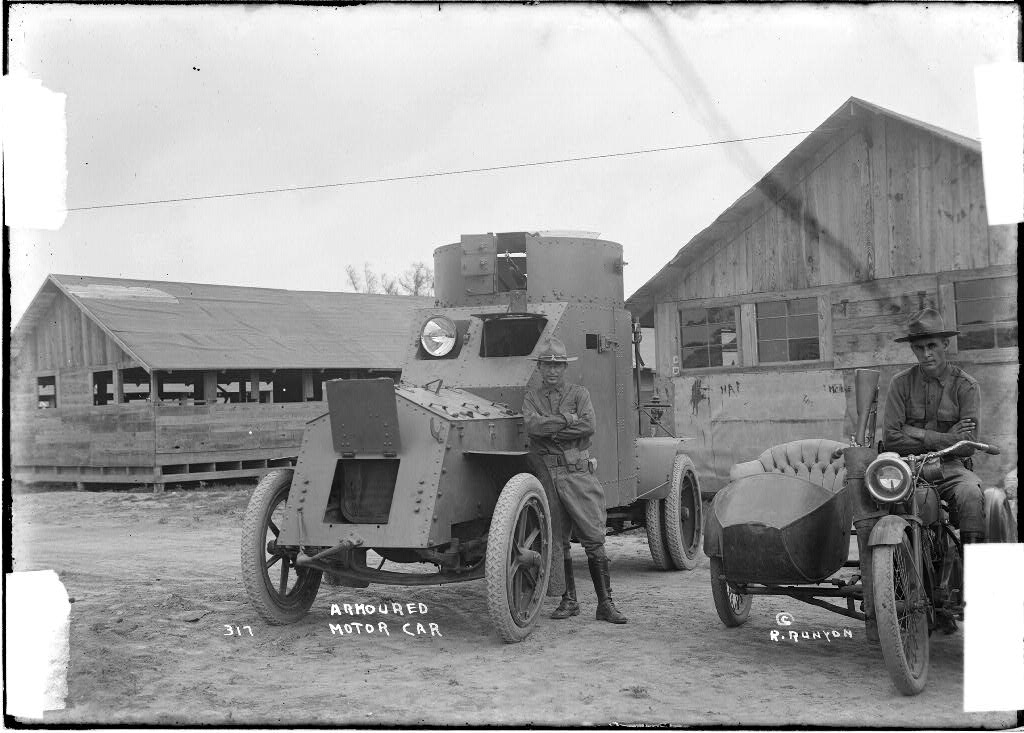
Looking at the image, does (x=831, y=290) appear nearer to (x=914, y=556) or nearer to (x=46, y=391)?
(x=914, y=556)

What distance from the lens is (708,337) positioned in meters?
14.8

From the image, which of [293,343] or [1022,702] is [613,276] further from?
[293,343]

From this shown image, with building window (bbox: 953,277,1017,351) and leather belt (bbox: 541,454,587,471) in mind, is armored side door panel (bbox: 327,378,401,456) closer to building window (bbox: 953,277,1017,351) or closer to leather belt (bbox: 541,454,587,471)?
leather belt (bbox: 541,454,587,471)

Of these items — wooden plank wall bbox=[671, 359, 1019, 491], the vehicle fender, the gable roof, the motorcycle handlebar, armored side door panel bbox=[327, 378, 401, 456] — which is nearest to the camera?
the motorcycle handlebar

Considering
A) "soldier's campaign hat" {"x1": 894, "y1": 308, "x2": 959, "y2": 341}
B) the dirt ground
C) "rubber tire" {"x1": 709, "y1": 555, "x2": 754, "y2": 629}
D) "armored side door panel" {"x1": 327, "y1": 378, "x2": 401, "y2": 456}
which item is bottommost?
the dirt ground

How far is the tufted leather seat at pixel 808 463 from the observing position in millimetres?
7477

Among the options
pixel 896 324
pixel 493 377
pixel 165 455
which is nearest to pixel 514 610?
pixel 493 377

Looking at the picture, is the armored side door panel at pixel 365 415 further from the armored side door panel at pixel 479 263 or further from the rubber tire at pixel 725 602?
the rubber tire at pixel 725 602

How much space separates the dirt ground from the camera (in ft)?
18.4

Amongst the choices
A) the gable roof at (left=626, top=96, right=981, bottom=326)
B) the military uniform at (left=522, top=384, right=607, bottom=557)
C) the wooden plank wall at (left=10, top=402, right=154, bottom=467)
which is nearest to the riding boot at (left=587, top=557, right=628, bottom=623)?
the military uniform at (left=522, top=384, right=607, bottom=557)

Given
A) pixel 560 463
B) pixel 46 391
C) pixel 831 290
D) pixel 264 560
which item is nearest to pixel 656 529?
pixel 560 463

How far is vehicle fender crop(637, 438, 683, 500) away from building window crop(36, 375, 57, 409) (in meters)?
17.0

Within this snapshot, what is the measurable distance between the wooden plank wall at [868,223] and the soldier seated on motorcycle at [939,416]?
6.30m

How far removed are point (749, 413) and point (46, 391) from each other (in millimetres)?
19764
